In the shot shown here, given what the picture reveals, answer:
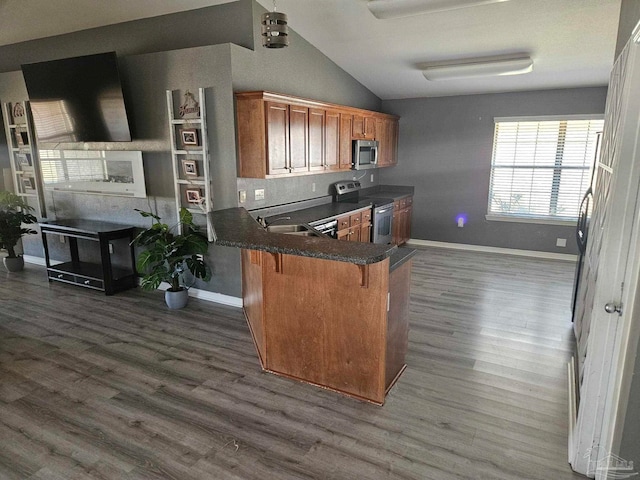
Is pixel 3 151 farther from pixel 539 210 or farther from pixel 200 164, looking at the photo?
pixel 539 210

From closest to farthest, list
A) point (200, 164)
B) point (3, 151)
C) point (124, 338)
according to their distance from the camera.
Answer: point (124, 338) < point (200, 164) < point (3, 151)

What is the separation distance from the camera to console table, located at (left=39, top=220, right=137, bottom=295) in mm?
4379

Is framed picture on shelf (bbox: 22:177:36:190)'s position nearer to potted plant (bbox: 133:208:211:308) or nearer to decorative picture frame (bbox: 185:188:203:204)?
potted plant (bbox: 133:208:211:308)

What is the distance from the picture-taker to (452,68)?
4.80 metres

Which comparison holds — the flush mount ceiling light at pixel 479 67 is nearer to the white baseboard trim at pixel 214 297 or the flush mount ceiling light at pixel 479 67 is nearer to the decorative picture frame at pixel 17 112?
the white baseboard trim at pixel 214 297

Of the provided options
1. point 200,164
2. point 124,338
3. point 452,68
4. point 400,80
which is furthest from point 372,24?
point 124,338

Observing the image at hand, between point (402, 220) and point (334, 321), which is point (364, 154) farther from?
point (334, 321)

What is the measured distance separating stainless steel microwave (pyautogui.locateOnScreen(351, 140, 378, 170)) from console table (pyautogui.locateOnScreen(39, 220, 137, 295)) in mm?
2907

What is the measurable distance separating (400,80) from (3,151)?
564cm

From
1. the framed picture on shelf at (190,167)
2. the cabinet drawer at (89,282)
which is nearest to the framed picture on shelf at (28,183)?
the cabinet drawer at (89,282)

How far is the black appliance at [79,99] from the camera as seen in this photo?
13.2 ft

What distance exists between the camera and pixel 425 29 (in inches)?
161

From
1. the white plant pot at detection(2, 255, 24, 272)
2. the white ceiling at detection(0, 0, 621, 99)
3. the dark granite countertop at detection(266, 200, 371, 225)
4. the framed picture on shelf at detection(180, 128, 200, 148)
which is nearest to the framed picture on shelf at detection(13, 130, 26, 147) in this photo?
the white ceiling at detection(0, 0, 621, 99)

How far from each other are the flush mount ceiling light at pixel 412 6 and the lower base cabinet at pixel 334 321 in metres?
2.09
